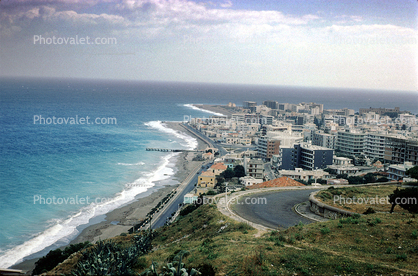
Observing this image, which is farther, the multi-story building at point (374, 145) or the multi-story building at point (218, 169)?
the multi-story building at point (374, 145)

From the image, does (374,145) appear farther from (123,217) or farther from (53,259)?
(53,259)

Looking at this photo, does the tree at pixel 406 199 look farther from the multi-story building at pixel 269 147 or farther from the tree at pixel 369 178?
the multi-story building at pixel 269 147

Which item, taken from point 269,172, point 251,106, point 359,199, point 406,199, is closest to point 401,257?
point 406,199

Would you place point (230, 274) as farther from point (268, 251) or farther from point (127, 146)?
point (127, 146)

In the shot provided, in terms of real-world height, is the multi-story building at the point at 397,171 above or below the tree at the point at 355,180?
above

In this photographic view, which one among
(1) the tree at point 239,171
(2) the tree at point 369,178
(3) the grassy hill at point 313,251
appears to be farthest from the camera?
(1) the tree at point 239,171

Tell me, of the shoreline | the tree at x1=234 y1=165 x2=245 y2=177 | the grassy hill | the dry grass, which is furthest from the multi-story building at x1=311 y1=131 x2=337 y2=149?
the grassy hill

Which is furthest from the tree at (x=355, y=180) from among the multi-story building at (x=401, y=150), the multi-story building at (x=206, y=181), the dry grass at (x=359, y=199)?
the dry grass at (x=359, y=199)

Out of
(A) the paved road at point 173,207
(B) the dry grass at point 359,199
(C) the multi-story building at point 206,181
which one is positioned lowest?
(A) the paved road at point 173,207
